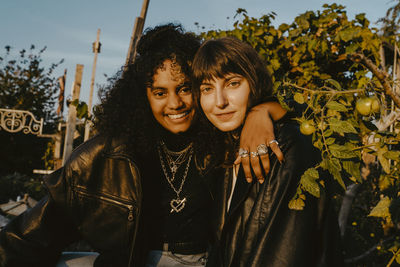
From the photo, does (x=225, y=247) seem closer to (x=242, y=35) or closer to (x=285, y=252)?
(x=285, y=252)

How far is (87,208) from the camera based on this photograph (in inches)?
83.7

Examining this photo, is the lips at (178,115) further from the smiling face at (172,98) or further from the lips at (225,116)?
the lips at (225,116)

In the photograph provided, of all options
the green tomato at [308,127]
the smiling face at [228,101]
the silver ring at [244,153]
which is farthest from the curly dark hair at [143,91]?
the green tomato at [308,127]

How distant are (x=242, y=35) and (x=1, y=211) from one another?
14.9ft

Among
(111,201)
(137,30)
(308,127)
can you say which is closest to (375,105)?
(308,127)

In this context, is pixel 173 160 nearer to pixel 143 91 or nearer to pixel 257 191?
pixel 143 91

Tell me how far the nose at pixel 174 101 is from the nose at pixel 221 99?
1.10 ft

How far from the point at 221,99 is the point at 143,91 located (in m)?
0.81

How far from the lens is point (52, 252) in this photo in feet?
7.30

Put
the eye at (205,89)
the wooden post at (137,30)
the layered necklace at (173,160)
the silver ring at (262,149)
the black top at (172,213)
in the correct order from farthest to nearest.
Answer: the wooden post at (137,30), the layered necklace at (173,160), the black top at (172,213), the eye at (205,89), the silver ring at (262,149)

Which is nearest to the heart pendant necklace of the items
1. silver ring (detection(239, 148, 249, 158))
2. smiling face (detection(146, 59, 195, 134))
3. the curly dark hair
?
the curly dark hair

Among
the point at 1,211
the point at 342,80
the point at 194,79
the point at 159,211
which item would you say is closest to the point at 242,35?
the point at 342,80

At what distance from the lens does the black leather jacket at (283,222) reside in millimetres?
1334

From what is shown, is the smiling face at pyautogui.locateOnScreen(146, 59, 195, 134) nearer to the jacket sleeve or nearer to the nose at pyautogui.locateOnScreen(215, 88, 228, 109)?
the nose at pyautogui.locateOnScreen(215, 88, 228, 109)
